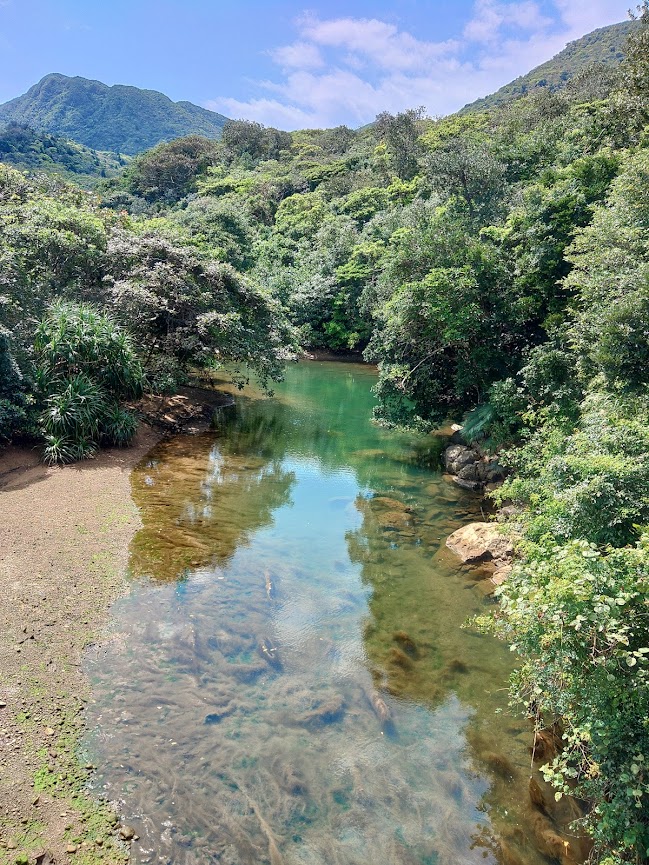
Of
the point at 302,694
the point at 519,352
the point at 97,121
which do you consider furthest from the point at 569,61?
the point at 302,694

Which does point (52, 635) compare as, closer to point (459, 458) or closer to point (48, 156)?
point (459, 458)

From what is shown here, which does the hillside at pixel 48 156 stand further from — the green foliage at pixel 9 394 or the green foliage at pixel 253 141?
the green foliage at pixel 9 394

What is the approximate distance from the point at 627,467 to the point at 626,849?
406cm

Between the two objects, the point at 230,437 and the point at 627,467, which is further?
the point at 230,437

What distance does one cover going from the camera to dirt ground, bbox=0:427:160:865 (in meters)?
4.93

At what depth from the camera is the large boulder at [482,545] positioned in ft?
37.2

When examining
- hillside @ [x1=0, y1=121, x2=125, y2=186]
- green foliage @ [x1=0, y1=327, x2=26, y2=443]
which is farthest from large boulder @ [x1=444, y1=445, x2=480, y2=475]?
hillside @ [x1=0, y1=121, x2=125, y2=186]

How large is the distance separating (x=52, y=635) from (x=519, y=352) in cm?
1526

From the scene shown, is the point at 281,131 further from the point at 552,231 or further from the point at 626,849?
the point at 626,849

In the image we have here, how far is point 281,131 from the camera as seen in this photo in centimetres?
9969

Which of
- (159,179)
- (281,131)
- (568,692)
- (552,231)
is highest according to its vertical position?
(281,131)

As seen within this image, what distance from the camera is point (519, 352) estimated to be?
1733 cm

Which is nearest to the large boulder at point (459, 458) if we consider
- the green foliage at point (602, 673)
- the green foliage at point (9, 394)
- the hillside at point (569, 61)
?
the green foliage at point (602, 673)

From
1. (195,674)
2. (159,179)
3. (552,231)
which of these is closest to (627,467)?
(195,674)
